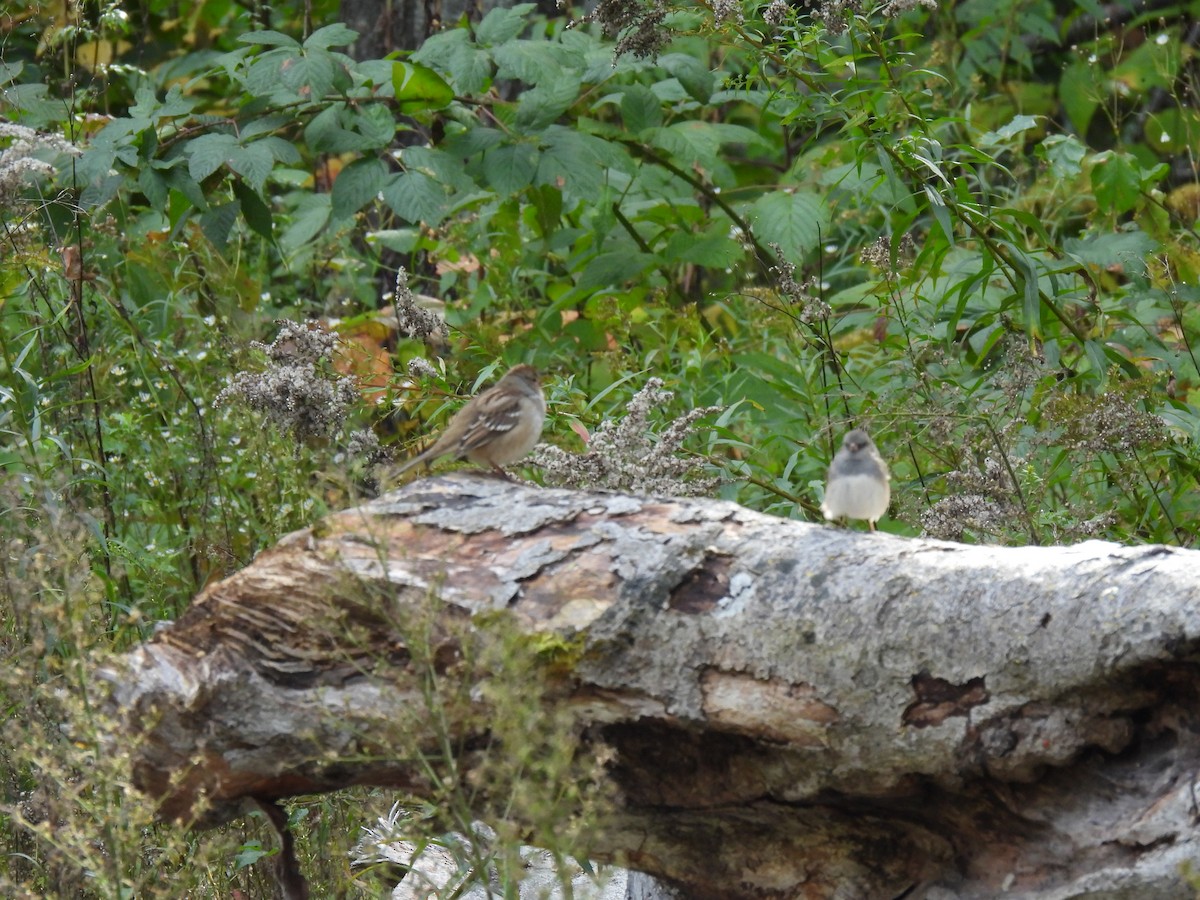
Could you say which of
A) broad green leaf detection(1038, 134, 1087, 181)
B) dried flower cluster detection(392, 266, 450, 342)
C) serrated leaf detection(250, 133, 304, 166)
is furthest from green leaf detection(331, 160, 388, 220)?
broad green leaf detection(1038, 134, 1087, 181)

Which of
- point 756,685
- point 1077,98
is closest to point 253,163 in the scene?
point 756,685

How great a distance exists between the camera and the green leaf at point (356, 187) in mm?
5219

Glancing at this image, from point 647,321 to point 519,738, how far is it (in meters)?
4.13

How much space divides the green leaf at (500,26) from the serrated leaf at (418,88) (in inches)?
9.8

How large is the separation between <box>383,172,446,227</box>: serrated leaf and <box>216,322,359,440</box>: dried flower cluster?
0.75 meters

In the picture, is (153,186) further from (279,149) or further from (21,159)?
(21,159)

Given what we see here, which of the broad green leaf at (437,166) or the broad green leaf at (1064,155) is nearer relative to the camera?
the broad green leaf at (1064,155)

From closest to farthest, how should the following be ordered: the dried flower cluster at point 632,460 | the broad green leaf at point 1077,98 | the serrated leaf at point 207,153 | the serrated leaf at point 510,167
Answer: the dried flower cluster at point 632,460, the serrated leaf at point 207,153, the serrated leaf at point 510,167, the broad green leaf at point 1077,98

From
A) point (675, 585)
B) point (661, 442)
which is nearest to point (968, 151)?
point (661, 442)

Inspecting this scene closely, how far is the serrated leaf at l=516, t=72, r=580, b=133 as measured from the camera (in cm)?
543

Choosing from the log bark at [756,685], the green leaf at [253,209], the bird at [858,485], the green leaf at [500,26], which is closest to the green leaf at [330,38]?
the green leaf at [500,26]

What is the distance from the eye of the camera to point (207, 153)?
5000 mm

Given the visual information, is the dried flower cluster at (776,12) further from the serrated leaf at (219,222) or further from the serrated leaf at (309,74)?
the serrated leaf at (219,222)

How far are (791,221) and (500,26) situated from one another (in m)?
1.36
